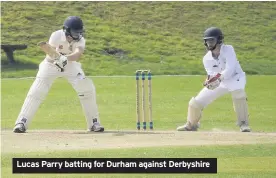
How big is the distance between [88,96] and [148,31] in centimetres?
3260

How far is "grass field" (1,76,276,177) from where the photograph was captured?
13766 millimetres

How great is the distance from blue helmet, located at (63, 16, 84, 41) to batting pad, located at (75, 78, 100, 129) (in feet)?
2.58

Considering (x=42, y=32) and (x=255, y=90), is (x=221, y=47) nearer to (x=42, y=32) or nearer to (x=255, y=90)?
(x=255, y=90)

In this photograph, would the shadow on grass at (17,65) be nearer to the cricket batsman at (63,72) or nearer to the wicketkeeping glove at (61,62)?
the cricket batsman at (63,72)

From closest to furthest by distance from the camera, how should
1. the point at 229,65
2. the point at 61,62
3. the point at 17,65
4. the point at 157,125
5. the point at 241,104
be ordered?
the point at 61,62 < the point at 229,65 < the point at 241,104 < the point at 157,125 < the point at 17,65


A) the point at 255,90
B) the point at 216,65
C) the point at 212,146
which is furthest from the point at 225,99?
the point at 212,146

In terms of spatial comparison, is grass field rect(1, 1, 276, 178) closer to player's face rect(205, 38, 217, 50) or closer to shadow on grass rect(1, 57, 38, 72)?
shadow on grass rect(1, 57, 38, 72)

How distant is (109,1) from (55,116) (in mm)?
30604

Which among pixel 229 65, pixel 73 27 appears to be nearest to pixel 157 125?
pixel 229 65

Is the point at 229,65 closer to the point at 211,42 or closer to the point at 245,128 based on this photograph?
the point at 211,42

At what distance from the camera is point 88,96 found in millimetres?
17062

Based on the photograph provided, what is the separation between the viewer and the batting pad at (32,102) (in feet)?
55.2

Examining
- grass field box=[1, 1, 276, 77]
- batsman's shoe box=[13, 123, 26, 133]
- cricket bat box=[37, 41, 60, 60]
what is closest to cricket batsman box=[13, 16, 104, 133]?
batsman's shoe box=[13, 123, 26, 133]

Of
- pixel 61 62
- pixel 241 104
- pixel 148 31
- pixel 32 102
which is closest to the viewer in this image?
pixel 61 62
